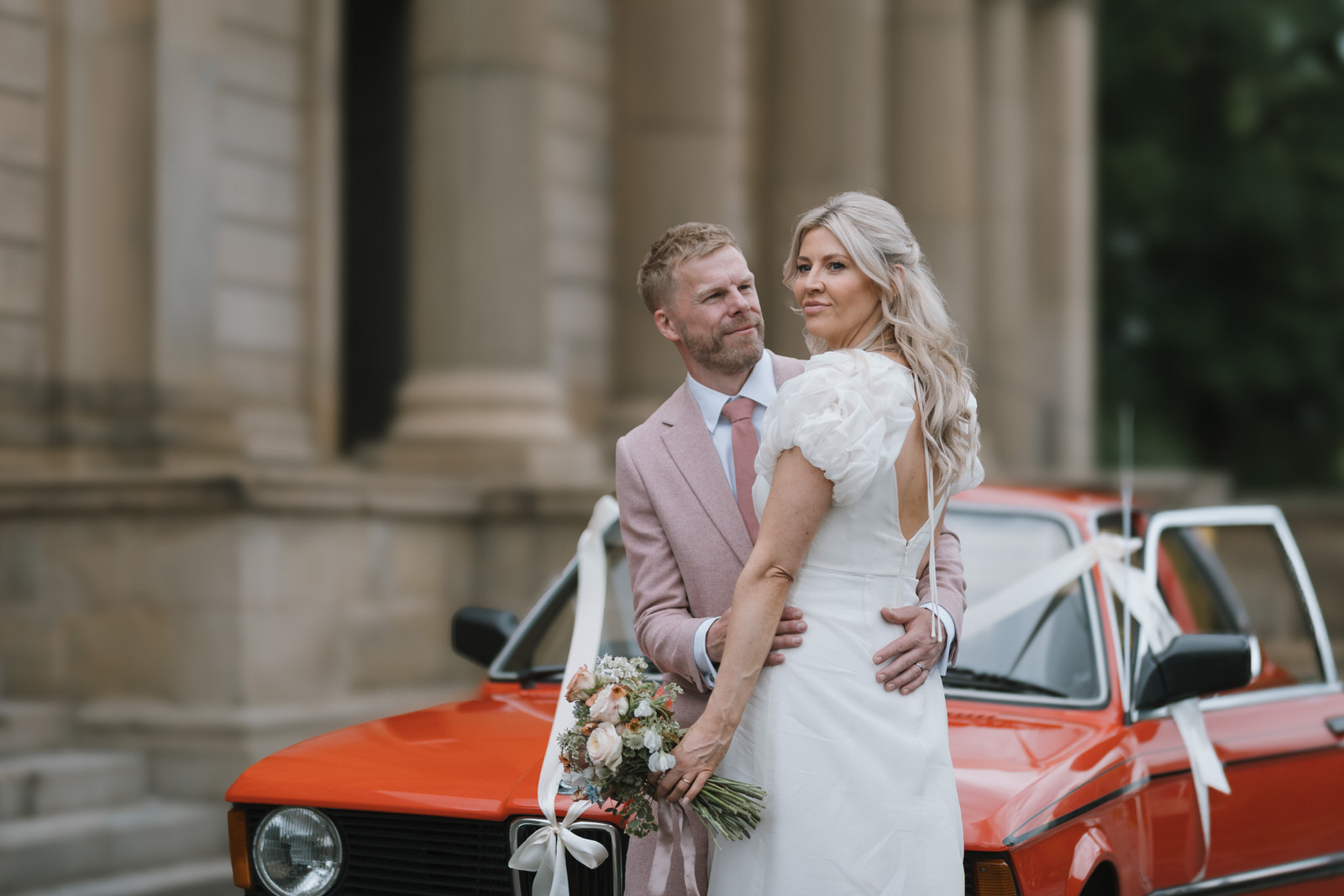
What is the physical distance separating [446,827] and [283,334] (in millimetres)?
7472

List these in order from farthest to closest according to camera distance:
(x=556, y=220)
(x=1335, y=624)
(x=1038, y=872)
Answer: (x=1335, y=624)
(x=556, y=220)
(x=1038, y=872)

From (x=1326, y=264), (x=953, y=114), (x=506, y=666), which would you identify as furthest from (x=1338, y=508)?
(x=506, y=666)

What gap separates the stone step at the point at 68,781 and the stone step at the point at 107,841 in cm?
5

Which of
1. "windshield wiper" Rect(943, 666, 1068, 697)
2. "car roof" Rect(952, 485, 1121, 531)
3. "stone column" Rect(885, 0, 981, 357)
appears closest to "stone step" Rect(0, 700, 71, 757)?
"car roof" Rect(952, 485, 1121, 531)

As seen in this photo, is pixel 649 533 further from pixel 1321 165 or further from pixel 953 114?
pixel 1321 165

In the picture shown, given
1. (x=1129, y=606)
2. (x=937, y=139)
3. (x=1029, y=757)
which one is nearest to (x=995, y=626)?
(x=1129, y=606)

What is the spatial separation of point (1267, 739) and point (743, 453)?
237cm

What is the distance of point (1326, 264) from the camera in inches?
913

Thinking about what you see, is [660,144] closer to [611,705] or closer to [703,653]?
[703,653]

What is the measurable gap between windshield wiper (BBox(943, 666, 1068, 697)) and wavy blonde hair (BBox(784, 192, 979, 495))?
1.39 meters

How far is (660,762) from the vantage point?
3.03 metres

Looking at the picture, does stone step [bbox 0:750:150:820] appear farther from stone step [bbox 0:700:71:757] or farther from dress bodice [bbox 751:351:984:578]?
dress bodice [bbox 751:351:984:578]

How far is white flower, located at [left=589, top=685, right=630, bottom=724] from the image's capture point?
304 cm

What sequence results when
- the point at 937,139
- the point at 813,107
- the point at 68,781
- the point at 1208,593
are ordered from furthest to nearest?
1. the point at 937,139
2. the point at 813,107
3. the point at 68,781
4. the point at 1208,593
